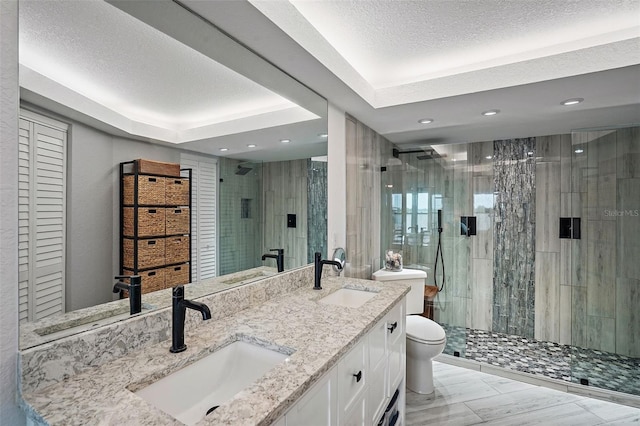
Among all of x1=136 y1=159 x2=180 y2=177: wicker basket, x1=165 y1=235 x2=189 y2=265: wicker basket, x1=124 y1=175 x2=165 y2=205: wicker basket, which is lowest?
x1=165 y1=235 x2=189 y2=265: wicker basket

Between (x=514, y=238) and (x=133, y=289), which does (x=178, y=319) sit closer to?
(x=133, y=289)

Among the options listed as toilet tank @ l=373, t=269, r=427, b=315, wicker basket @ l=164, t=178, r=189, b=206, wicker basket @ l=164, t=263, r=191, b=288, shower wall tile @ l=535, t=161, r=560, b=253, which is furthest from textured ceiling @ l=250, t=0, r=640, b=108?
shower wall tile @ l=535, t=161, r=560, b=253

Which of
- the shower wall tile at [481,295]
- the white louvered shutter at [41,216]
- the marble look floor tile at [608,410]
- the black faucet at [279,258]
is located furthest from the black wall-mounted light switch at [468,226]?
the white louvered shutter at [41,216]

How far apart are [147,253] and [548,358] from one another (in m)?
3.79

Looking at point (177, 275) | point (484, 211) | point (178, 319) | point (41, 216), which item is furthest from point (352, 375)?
point (484, 211)

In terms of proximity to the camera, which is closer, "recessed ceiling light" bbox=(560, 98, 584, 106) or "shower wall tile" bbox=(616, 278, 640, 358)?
"recessed ceiling light" bbox=(560, 98, 584, 106)

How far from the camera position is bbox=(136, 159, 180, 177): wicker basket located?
119 cm

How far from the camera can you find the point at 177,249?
1.31 meters

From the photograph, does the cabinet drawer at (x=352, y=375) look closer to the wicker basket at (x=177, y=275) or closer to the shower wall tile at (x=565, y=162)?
the wicker basket at (x=177, y=275)

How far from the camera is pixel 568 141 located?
3.45 m

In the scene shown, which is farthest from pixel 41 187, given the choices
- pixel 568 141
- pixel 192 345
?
pixel 568 141

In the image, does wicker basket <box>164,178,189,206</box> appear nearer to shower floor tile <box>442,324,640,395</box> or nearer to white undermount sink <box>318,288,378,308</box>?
white undermount sink <box>318,288,378,308</box>

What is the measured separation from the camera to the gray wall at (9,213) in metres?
0.80

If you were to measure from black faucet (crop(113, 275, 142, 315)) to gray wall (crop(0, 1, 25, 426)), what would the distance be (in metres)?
0.29
